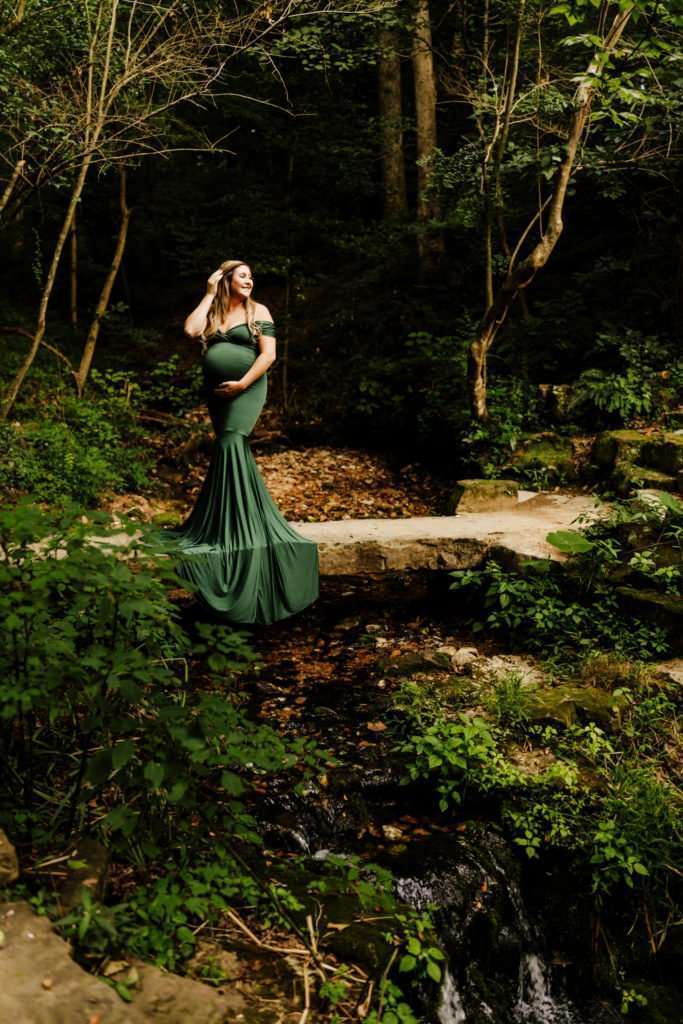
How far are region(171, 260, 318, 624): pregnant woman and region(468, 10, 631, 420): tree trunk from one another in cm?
352

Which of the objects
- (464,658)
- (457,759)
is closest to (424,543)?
(464,658)

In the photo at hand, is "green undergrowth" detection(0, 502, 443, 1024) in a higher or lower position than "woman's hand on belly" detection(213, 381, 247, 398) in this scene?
lower

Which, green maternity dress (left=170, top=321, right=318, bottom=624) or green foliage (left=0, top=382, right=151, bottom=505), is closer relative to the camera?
green maternity dress (left=170, top=321, right=318, bottom=624)

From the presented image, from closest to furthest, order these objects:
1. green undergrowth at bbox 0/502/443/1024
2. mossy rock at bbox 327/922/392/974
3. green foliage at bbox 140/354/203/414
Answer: green undergrowth at bbox 0/502/443/1024 → mossy rock at bbox 327/922/392/974 → green foliage at bbox 140/354/203/414

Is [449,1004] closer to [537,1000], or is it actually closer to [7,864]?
[537,1000]

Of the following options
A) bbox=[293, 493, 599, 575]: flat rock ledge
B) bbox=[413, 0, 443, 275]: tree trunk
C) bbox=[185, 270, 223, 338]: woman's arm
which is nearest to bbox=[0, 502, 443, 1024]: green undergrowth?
bbox=[185, 270, 223, 338]: woman's arm

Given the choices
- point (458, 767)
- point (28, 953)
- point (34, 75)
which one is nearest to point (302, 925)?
point (28, 953)

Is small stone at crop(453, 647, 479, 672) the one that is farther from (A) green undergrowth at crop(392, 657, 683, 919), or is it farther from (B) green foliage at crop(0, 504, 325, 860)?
(B) green foliage at crop(0, 504, 325, 860)

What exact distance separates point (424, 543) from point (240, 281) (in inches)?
99.7

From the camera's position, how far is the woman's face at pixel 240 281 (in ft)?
18.4

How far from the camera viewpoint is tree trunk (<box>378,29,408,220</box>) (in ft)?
36.4

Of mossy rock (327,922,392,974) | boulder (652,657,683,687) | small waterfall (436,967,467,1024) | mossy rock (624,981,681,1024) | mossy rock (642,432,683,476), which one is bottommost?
mossy rock (624,981,681,1024)

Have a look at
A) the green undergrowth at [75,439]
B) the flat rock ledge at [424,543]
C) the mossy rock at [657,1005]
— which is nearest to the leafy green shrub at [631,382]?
the flat rock ledge at [424,543]

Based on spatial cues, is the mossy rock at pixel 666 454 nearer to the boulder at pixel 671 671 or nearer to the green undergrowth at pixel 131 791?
the boulder at pixel 671 671
